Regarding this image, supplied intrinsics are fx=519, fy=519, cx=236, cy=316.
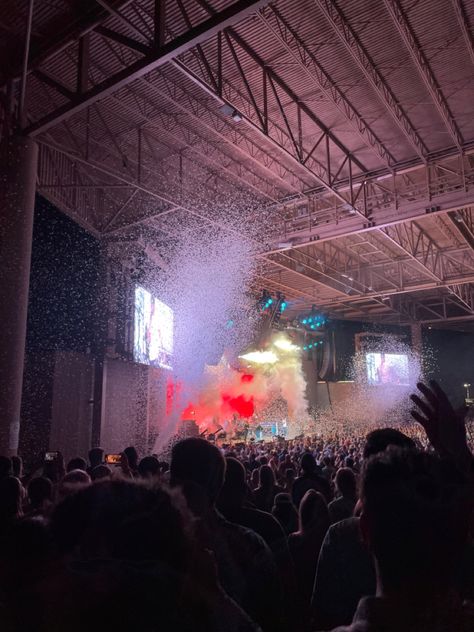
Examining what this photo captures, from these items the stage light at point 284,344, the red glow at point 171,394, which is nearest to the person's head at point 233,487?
the red glow at point 171,394

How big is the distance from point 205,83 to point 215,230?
7096 mm

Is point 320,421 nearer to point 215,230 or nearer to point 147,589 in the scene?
point 215,230

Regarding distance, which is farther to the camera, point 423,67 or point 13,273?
point 423,67

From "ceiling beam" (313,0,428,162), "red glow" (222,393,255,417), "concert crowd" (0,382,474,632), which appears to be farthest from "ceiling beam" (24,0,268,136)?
"red glow" (222,393,255,417)

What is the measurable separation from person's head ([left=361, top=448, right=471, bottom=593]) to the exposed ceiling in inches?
293

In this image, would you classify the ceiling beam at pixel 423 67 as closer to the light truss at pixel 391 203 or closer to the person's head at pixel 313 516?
the light truss at pixel 391 203

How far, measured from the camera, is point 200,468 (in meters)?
2.70

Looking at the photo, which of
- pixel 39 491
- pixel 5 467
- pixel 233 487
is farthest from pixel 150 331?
pixel 233 487

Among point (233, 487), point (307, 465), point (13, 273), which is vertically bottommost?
point (307, 465)

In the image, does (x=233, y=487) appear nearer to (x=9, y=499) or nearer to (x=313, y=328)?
(x=9, y=499)

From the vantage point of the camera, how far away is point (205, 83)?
9648 mm

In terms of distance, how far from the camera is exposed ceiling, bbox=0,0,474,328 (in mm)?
8977

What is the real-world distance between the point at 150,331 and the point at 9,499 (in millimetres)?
12312

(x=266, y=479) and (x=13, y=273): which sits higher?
(x=13, y=273)
